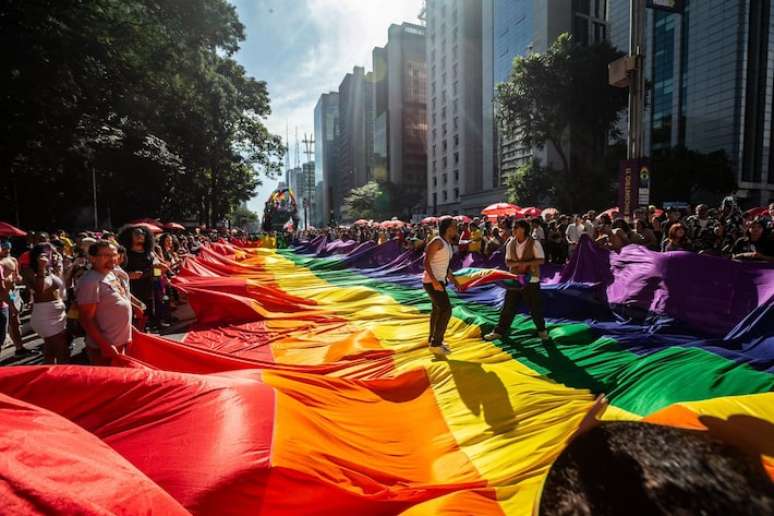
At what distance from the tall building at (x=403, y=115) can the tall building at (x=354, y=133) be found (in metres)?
22.6

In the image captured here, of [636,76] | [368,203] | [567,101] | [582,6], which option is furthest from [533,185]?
[368,203]

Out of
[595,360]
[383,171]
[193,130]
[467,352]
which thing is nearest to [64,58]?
[193,130]

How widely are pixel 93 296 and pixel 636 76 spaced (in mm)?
13125

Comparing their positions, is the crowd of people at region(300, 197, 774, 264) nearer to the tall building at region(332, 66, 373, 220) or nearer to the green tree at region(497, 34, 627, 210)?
the green tree at region(497, 34, 627, 210)

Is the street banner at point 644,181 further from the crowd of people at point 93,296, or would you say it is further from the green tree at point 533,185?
the green tree at point 533,185

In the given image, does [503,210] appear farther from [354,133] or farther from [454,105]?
[354,133]

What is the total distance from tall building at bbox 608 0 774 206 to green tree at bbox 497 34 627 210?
36.8 feet

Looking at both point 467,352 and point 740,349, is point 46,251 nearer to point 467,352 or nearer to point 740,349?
point 467,352

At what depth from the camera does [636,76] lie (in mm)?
11664

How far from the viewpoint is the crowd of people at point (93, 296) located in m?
4.00

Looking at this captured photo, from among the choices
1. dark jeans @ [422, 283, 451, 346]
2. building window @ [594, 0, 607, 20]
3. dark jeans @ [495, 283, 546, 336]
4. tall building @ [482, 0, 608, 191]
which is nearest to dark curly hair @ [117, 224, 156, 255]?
dark jeans @ [422, 283, 451, 346]

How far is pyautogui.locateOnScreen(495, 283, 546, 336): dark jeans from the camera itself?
21.4ft

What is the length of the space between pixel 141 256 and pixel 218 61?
2744cm

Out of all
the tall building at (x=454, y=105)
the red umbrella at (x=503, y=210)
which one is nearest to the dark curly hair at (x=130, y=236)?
the red umbrella at (x=503, y=210)
